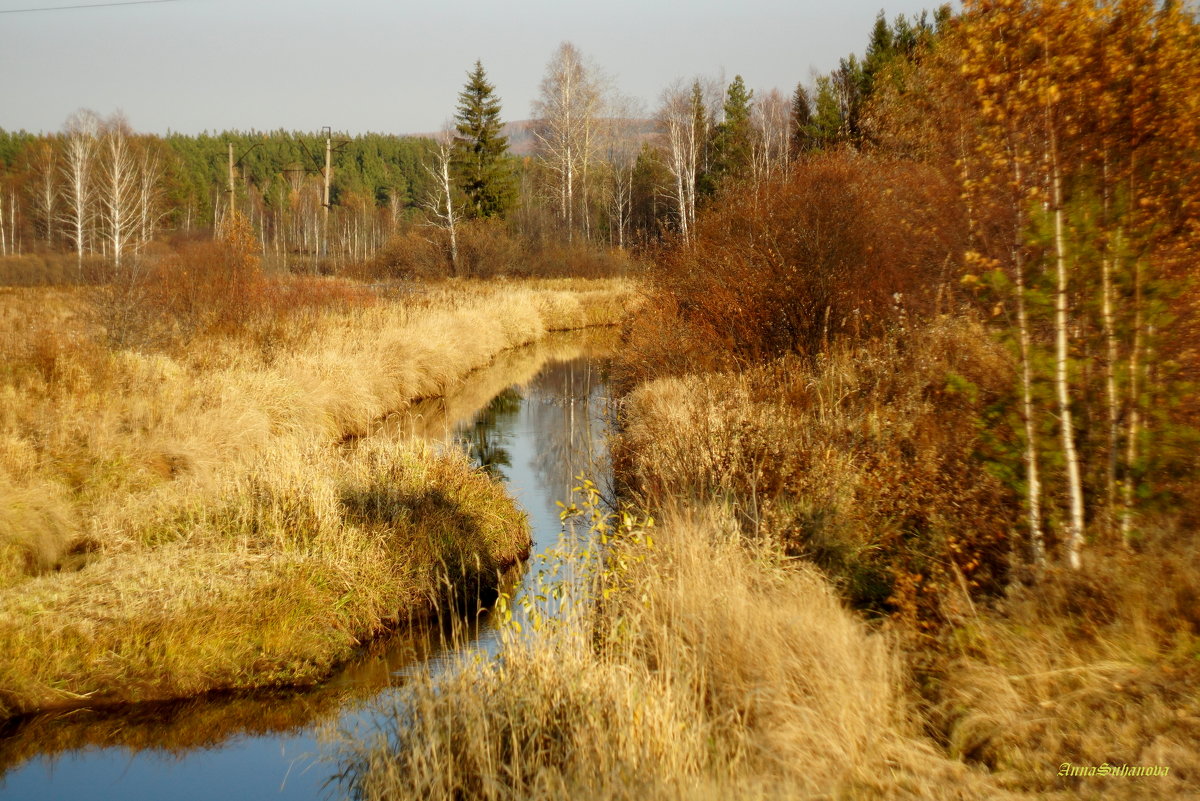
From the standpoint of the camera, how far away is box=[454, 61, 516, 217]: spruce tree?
137 feet

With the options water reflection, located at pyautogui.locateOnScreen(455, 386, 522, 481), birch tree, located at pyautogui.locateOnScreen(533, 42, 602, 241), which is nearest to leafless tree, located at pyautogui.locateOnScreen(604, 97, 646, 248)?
birch tree, located at pyautogui.locateOnScreen(533, 42, 602, 241)

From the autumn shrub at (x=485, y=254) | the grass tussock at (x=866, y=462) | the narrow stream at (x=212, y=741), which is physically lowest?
the narrow stream at (x=212, y=741)

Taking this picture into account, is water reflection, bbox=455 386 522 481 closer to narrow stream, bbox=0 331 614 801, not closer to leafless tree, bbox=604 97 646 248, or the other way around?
narrow stream, bbox=0 331 614 801

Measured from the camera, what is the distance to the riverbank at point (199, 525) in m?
6.67

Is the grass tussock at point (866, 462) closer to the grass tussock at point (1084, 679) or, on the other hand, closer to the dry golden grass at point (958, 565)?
the dry golden grass at point (958, 565)

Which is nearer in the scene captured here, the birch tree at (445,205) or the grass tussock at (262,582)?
the grass tussock at (262,582)

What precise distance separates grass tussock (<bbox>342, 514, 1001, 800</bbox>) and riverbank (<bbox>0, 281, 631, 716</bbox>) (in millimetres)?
2099

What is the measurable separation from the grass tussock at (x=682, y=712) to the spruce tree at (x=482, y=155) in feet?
123

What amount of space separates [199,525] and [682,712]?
5.43 m

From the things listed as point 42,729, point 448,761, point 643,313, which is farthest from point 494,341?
point 448,761

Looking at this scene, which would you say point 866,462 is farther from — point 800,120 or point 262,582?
point 800,120

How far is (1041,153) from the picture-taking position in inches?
215

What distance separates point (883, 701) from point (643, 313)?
→ 13937 millimetres

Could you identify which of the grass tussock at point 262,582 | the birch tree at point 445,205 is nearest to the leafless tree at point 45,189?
the birch tree at point 445,205
